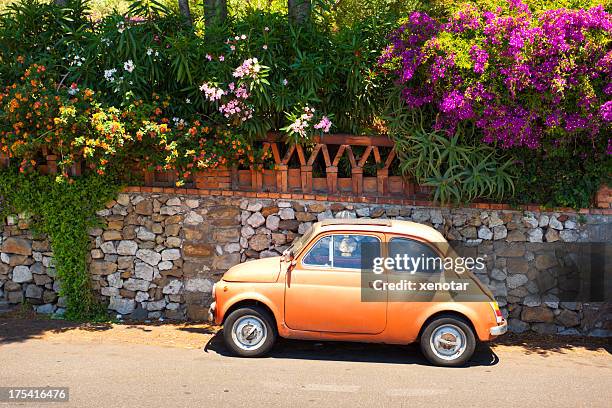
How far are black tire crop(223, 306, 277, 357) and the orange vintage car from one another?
11mm

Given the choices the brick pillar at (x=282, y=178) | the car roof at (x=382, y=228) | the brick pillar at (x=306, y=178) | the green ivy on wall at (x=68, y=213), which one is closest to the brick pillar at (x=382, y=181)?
the brick pillar at (x=306, y=178)

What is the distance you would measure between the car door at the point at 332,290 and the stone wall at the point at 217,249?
1.69 metres

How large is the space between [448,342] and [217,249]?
3517 millimetres

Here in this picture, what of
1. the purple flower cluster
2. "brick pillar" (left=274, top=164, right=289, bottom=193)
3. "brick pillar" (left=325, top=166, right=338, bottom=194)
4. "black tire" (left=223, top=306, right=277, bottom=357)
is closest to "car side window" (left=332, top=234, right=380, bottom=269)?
"black tire" (left=223, top=306, right=277, bottom=357)

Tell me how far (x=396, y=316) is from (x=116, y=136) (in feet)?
13.8

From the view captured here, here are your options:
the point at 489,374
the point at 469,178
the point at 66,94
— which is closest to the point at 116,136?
the point at 66,94

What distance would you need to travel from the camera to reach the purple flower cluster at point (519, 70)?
281 inches

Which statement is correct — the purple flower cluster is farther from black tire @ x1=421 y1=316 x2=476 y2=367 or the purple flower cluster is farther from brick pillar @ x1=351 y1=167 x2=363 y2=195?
black tire @ x1=421 y1=316 x2=476 y2=367

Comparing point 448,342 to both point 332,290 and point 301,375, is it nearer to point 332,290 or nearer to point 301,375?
point 332,290

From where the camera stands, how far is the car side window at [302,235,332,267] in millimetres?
6691

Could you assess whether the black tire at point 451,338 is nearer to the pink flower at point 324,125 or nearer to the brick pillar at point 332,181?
the brick pillar at point 332,181

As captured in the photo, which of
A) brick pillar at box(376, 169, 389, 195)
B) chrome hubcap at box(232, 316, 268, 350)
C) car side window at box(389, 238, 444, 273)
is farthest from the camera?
brick pillar at box(376, 169, 389, 195)

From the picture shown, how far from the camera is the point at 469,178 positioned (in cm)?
791

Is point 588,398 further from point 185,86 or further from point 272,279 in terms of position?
point 185,86
